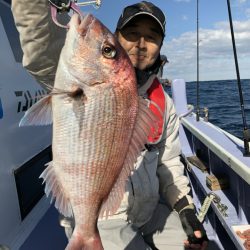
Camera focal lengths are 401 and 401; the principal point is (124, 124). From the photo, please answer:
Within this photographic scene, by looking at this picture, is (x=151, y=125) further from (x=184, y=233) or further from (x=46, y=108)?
(x=184, y=233)

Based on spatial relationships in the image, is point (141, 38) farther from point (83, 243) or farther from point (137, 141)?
point (83, 243)

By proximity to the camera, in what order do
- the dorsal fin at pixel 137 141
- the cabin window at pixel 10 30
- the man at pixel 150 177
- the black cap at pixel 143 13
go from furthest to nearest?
the cabin window at pixel 10 30 → the black cap at pixel 143 13 → the man at pixel 150 177 → the dorsal fin at pixel 137 141

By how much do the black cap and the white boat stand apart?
101 centimetres

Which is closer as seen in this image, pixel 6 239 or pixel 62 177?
pixel 62 177

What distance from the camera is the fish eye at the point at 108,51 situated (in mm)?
2057

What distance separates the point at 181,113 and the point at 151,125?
5.77 metres

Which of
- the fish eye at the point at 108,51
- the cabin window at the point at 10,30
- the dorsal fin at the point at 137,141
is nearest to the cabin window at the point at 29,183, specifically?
the cabin window at the point at 10,30

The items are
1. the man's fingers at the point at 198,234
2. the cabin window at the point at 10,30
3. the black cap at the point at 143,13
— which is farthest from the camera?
the cabin window at the point at 10,30

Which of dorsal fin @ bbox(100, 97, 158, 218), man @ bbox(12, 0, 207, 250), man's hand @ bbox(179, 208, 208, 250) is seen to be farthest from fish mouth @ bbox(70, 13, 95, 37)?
man's hand @ bbox(179, 208, 208, 250)

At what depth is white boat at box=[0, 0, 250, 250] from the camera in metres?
3.33

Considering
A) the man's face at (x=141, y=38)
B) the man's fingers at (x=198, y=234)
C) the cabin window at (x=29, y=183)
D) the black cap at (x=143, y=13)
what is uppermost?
the black cap at (x=143, y=13)

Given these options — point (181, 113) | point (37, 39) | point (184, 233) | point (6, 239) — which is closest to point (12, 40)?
point (37, 39)

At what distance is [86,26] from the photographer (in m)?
2.02

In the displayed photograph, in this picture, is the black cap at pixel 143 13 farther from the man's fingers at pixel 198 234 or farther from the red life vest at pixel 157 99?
the man's fingers at pixel 198 234
